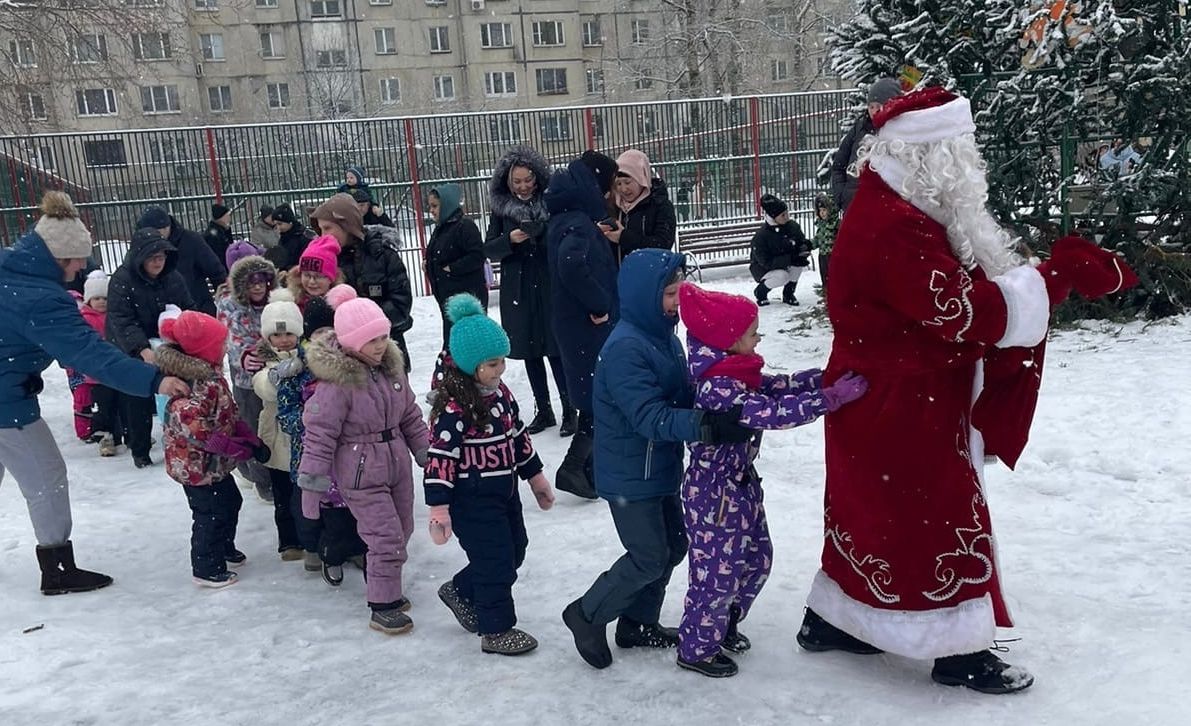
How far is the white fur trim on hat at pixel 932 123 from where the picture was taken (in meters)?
3.21

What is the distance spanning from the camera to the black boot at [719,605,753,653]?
3.84 metres

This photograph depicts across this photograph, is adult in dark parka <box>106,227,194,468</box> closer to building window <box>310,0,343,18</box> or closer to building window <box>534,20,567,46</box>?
building window <box>534,20,567,46</box>

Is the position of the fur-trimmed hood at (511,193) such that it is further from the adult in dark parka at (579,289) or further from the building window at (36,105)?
the building window at (36,105)

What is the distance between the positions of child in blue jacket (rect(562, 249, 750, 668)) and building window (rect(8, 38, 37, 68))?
552 inches

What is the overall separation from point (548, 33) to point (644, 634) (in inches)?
1700

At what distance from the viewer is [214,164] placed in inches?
551

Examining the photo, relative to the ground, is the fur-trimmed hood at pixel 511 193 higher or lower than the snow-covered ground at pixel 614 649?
higher

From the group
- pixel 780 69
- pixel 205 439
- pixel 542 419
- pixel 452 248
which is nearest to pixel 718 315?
pixel 205 439

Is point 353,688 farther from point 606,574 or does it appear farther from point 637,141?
point 637,141

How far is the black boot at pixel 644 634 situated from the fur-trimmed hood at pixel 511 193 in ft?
10.8

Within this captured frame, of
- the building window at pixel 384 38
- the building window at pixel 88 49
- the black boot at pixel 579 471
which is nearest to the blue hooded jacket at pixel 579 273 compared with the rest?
the black boot at pixel 579 471

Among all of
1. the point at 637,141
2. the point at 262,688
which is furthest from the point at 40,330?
the point at 637,141

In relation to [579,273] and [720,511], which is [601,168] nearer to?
[579,273]

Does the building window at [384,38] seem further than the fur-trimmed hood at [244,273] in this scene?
Yes
